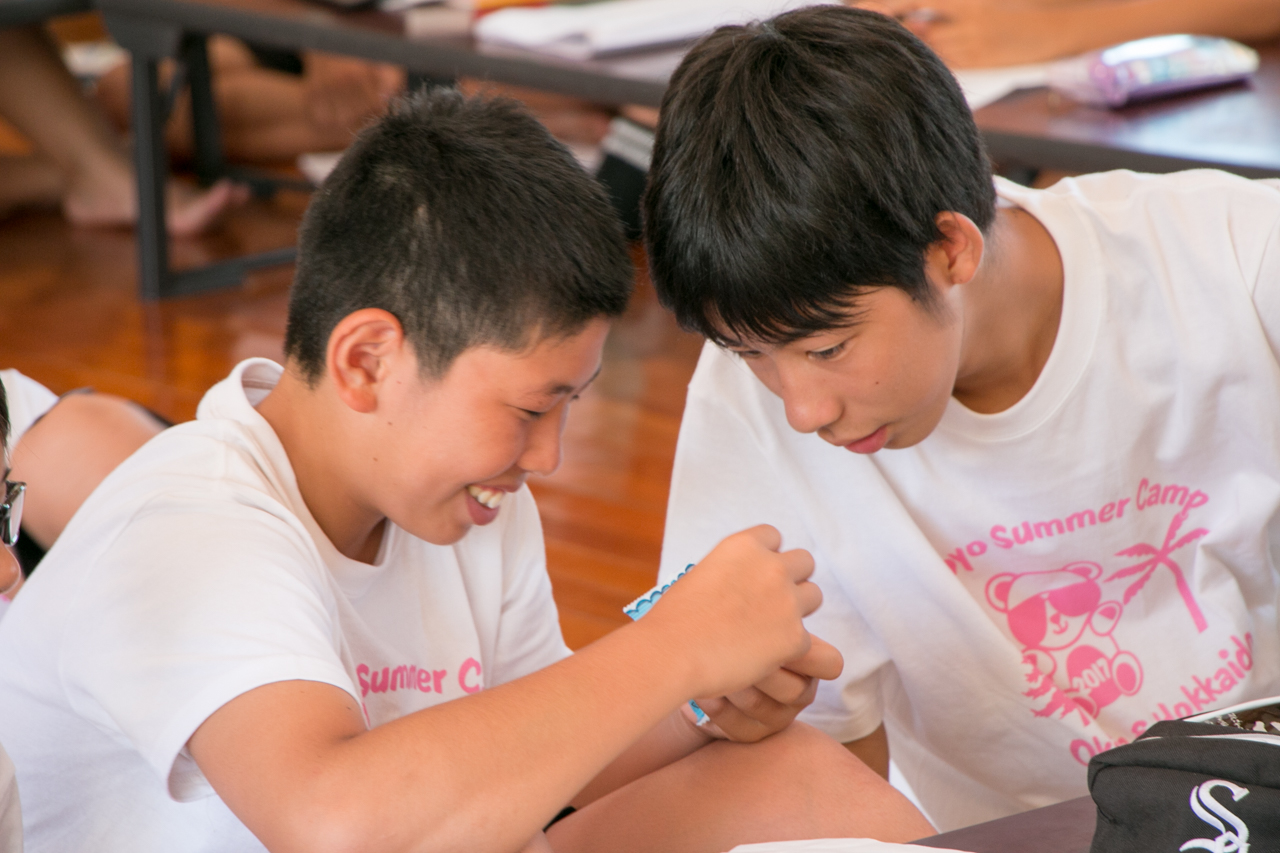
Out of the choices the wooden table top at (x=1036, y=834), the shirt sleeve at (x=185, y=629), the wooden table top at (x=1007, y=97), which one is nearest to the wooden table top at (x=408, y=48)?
the wooden table top at (x=1007, y=97)

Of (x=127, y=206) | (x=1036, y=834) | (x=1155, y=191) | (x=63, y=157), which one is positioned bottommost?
(x=127, y=206)

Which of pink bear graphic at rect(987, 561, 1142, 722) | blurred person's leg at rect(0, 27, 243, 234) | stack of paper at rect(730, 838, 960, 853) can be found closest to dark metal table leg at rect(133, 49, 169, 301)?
blurred person's leg at rect(0, 27, 243, 234)

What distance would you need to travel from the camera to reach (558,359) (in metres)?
0.85

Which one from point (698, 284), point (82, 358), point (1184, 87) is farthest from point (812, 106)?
point (82, 358)

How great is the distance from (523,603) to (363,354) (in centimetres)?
28

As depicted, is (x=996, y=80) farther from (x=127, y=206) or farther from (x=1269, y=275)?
(x=127, y=206)

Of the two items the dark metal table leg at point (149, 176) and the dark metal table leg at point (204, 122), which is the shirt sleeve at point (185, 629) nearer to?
the dark metal table leg at point (149, 176)

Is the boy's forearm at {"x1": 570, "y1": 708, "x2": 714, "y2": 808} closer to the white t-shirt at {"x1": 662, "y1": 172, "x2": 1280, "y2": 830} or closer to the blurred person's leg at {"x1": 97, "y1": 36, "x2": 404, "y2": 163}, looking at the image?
the white t-shirt at {"x1": 662, "y1": 172, "x2": 1280, "y2": 830}

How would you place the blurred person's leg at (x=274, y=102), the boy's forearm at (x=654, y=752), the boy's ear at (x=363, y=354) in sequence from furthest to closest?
the blurred person's leg at (x=274, y=102) < the boy's forearm at (x=654, y=752) < the boy's ear at (x=363, y=354)

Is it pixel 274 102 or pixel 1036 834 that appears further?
pixel 274 102

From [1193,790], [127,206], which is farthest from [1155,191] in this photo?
[127,206]

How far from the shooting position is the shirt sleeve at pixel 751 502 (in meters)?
1.10

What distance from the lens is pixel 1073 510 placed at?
108 centimetres

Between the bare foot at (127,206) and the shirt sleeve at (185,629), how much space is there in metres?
2.36
